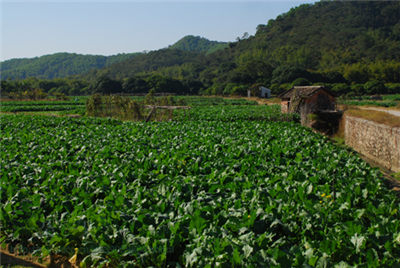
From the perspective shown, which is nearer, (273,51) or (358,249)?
(358,249)

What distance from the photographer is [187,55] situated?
169 metres

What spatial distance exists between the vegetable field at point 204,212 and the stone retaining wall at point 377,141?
5395 mm

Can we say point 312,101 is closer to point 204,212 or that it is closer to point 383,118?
point 383,118

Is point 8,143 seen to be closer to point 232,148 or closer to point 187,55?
point 232,148

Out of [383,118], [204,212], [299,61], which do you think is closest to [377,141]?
[383,118]

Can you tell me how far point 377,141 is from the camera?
14.6 meters

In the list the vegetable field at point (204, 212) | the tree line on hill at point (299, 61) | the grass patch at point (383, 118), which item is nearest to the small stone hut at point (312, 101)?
the grass patch at point (383, 118)

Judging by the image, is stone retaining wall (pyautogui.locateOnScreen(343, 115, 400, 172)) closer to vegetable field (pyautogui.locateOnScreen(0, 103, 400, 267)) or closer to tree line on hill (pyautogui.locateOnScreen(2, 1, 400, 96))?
vegetable field (pyautogui.locateOnScreen(0, 103, 400, 267))

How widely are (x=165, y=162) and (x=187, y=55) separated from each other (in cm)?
16603

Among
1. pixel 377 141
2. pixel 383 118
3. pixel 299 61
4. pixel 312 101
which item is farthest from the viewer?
pixel 299 61

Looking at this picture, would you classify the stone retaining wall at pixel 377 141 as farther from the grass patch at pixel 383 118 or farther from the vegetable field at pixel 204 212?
the vegetable field at pixel 204 212

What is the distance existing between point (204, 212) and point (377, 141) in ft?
40.4

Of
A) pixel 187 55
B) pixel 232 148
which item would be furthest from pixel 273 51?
pixel 232 148

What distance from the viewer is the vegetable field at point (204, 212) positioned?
409cm
